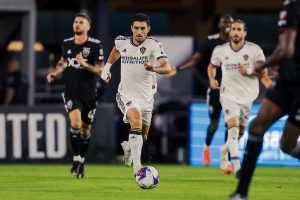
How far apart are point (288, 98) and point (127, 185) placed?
15.5 ft

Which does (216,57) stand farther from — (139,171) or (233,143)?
(139,171)

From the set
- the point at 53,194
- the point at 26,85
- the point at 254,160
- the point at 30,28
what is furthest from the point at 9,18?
the point at 254,160

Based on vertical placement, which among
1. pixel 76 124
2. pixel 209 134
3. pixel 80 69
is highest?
pixel 80 69

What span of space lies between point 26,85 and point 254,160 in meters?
14.7

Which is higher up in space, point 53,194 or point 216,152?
point 53,194

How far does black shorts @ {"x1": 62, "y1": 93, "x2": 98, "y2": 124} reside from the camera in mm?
17875

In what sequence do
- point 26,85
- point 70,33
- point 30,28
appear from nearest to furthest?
1. point 26,85
2. point 30,28
3. point 70,33

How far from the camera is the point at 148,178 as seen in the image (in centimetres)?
1425

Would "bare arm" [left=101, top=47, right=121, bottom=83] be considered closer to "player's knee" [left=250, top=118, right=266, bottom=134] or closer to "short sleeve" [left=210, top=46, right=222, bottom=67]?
"short sleeve" [left=210, top=46, right=222, bottom=67]

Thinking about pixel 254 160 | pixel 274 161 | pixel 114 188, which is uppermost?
pixel 254 160

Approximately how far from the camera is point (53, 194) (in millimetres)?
13461

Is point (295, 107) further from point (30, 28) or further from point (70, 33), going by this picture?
point (70, 33)

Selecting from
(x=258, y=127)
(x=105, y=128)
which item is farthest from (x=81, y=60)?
(x=105, y=128)

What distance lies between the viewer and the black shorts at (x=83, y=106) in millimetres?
17875
